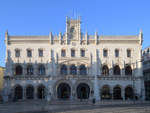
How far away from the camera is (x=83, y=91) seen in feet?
173

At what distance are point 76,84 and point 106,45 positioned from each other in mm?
11614

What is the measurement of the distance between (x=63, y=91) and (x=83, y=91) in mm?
4736

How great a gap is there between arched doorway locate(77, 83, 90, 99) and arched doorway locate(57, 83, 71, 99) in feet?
7.73

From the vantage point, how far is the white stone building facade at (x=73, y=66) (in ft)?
167

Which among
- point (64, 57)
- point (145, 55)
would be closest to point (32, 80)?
point (64, 57)

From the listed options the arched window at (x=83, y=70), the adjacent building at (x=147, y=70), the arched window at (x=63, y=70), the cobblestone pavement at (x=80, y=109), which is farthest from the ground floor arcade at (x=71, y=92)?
the cobblestone pavement at (x=80, y=109)

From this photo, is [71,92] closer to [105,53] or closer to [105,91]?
[105,91]

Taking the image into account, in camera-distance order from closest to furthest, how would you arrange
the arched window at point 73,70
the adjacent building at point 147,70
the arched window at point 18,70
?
the arched window at point 73,70 < the arched window at point 18,70 < the adjacent building at point 147,70

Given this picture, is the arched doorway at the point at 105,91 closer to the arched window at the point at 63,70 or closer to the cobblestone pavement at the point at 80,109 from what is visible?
the arched window at the point at 63,70

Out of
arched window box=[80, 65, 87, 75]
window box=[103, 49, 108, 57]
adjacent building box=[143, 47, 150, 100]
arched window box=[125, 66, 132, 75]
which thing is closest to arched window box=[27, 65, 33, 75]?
arched window box=[80, 65, 87, 75]

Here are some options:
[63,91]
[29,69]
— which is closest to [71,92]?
[63,91]

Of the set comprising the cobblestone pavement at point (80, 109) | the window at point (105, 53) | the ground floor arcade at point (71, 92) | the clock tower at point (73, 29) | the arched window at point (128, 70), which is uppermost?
the clock tower at point (73, 29)

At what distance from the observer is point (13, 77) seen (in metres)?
51.0

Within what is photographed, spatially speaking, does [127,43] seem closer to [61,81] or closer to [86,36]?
[86,36]
